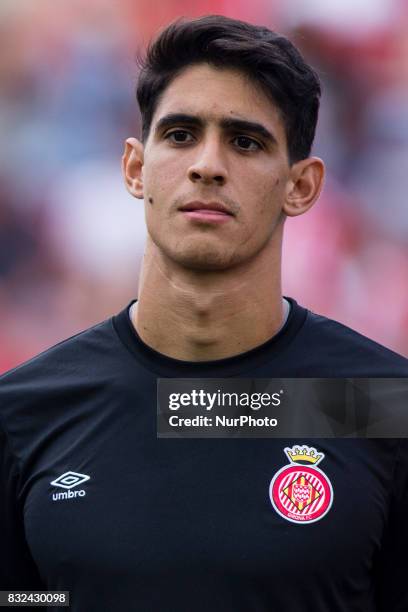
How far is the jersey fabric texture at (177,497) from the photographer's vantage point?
238 cm

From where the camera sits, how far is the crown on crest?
251 centimetres

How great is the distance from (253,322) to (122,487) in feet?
1.65

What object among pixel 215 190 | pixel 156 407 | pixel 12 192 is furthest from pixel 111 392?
pixel 12 192

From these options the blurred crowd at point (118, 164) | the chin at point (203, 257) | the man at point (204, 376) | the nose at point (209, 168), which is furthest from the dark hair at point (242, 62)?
the blurred crowd at point (118, 164)

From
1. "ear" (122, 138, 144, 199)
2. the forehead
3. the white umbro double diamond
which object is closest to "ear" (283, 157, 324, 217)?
the forehead

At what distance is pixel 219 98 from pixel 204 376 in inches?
25.6

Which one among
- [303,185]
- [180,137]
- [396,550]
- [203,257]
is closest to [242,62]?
[180,137]

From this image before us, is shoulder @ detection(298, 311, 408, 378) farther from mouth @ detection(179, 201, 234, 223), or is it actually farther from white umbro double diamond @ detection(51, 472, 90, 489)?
white umbro double diamond @ detection(51, 472, 90, 489)

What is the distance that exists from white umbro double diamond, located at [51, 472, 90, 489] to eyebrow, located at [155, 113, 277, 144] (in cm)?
83

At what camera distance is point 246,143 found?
2607 millimetres

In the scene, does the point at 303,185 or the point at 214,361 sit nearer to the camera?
the point at 214,361

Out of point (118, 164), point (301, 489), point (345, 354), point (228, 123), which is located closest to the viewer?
point (301, 489)

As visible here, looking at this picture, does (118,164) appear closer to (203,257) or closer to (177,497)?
(203,257)

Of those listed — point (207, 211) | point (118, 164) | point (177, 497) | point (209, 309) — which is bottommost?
point (177, 497)
